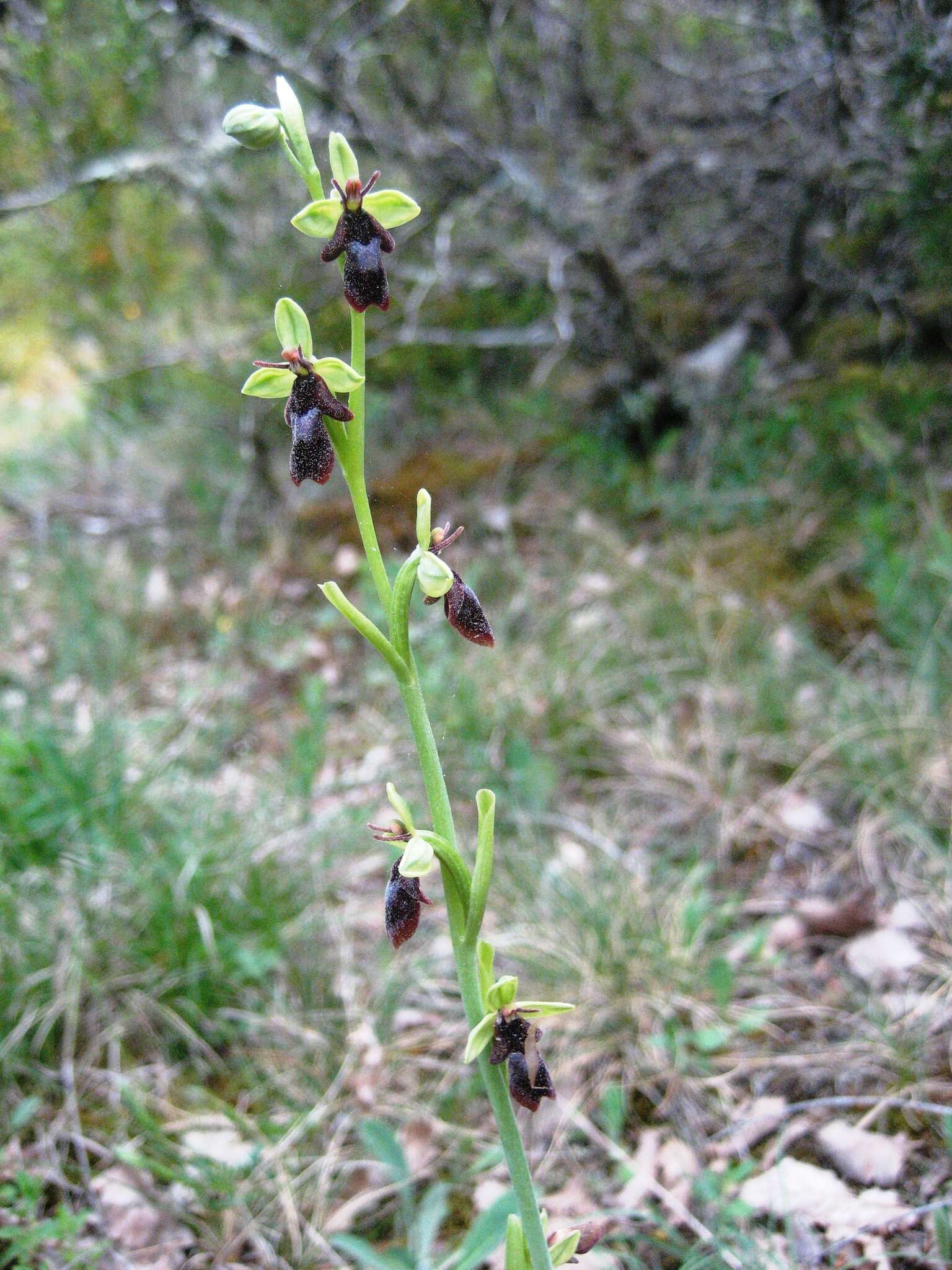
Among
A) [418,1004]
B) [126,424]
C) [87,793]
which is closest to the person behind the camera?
A: [418,1004]

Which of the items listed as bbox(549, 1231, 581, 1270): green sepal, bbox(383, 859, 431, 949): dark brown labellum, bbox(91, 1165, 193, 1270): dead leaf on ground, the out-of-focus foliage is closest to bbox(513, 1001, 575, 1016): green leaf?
bbox(383, 859, 431, 949): dark brown labellum

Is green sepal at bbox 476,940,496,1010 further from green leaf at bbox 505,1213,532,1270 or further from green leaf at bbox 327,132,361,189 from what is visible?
green leaf at bbox 327,132,361,189

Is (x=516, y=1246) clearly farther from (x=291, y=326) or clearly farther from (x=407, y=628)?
(x=291, y=326)

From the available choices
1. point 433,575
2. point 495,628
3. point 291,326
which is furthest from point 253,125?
point 495,628

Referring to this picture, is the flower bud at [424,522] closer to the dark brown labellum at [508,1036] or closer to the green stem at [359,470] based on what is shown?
the green stem at [359,470]

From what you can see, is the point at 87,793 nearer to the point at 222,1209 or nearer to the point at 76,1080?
the point at 76,1080

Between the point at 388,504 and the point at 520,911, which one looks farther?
the point at 388,504

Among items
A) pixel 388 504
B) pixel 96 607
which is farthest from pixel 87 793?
pixel 388 504

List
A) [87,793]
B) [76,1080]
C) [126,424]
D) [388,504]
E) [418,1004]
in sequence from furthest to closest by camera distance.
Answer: [126,424], [388,504], [87,793], [418,1004], [76,1080]
